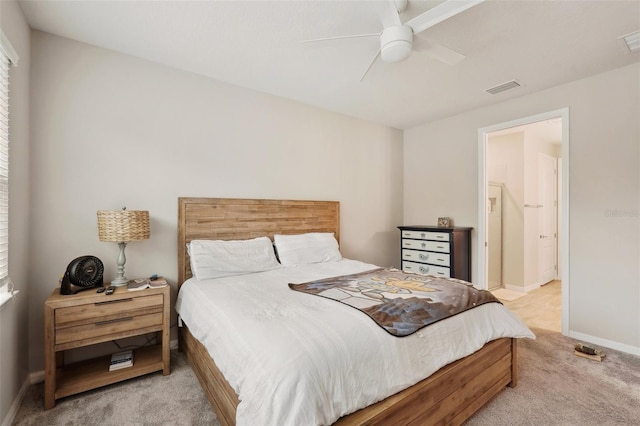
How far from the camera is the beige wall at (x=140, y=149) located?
7.37ft

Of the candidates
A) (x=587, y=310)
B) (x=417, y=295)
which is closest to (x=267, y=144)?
(x=417, y=295)

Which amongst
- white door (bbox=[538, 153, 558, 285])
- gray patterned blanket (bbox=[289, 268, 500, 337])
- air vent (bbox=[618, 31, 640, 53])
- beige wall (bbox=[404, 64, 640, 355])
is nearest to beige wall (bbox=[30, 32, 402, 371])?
gray patterned blanket (bbox=[289, 268, 500, 337])

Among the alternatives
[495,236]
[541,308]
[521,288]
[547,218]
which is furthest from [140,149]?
[547,218]

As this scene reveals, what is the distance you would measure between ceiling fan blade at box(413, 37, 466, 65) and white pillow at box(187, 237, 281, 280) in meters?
2.13

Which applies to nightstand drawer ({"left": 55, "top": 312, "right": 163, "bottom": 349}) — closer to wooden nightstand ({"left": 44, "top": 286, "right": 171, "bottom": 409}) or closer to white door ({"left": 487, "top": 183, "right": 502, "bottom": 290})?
wooden nightstand ({"left": 44, "top": 286, "right": 171, "bottom": 409})

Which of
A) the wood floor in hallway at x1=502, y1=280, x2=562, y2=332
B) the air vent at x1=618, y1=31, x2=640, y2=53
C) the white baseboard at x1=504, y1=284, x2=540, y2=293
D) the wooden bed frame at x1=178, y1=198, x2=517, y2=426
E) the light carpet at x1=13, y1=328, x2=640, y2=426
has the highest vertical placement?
the air vent at x1=618, y1=31, x2=640, y2=53

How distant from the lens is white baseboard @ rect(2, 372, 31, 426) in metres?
1.69

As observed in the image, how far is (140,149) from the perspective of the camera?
2.60 meters

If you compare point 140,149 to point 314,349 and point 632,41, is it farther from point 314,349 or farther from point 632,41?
point 632,41

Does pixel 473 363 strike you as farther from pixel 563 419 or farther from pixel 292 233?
pixel 292 233

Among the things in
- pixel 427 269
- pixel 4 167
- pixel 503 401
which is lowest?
pixel 503 401

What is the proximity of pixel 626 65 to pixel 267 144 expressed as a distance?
350 cm

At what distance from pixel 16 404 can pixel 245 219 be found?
204 centimetres

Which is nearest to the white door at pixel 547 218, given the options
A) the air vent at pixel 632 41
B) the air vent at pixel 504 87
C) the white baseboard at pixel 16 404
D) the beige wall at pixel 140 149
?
the air vent at pixel 504 87
